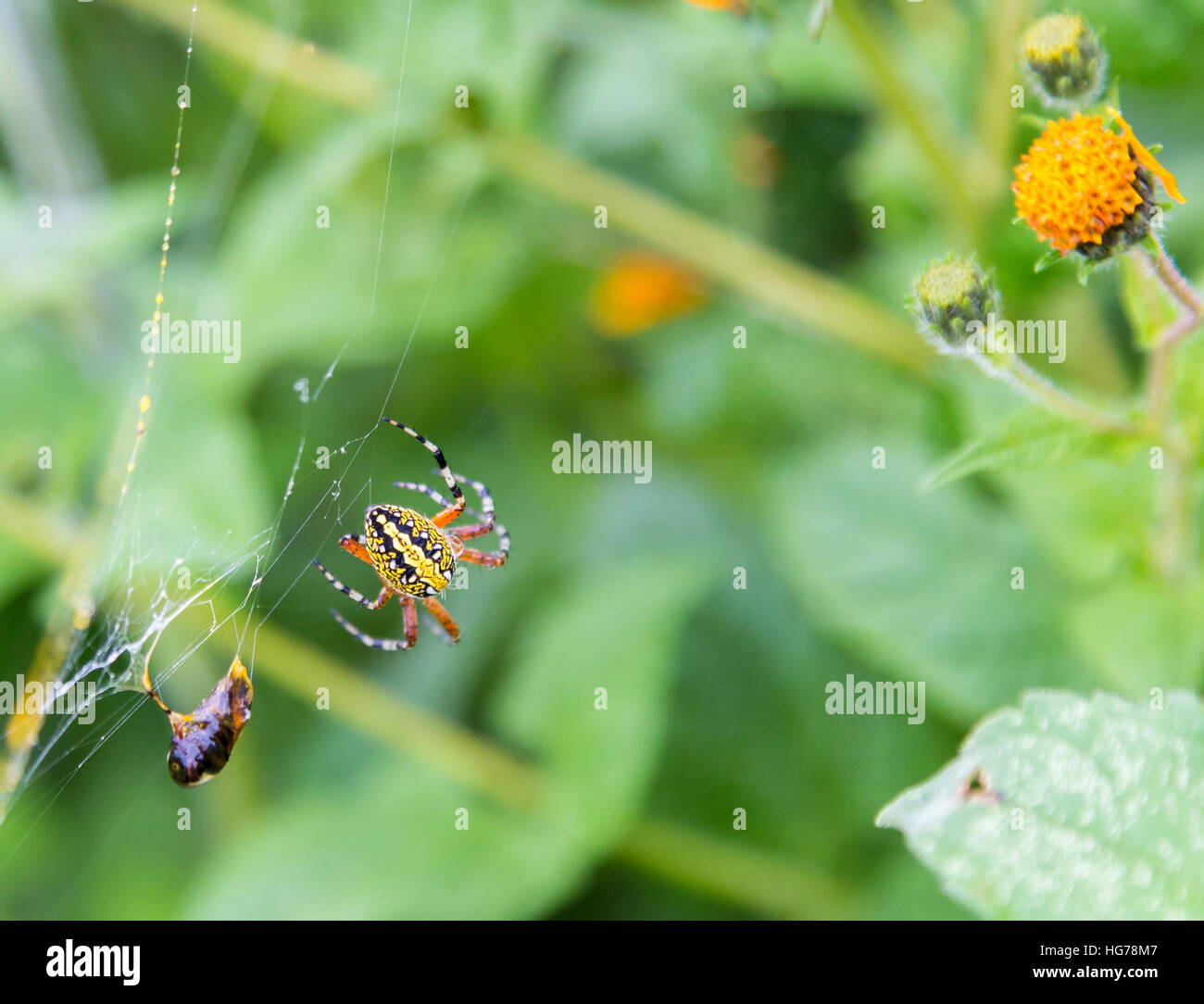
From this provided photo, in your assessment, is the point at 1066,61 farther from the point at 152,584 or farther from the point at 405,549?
the point at 152,584

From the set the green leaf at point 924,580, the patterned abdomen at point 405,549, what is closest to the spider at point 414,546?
the patterned abdomen at point 405,549

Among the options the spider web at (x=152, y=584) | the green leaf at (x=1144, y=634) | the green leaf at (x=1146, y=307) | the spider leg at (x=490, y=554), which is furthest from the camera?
the spider leg at (x=490, y=554)

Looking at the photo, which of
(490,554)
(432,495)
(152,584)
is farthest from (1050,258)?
(152,584)

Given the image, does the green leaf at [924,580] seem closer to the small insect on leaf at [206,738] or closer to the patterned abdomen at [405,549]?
the patterned abdomen at [405,549]

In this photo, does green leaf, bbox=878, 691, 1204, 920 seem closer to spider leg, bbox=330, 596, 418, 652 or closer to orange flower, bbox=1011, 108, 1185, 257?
orange flower, bbox=1011, 108, 1185, 257

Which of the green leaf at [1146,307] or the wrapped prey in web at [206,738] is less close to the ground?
the green leaf at [1146,307]

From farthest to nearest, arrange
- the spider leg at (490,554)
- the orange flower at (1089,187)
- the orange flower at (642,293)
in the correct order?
the orange flower at (642,293) < the spider leg at (490,554) < the orange flower at (1089,187)

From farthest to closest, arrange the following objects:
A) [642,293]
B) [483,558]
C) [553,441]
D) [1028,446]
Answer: [553,441] → [642,293] → [483,558] → [1028,446]

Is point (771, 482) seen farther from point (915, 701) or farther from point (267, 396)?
point (267, 396)
